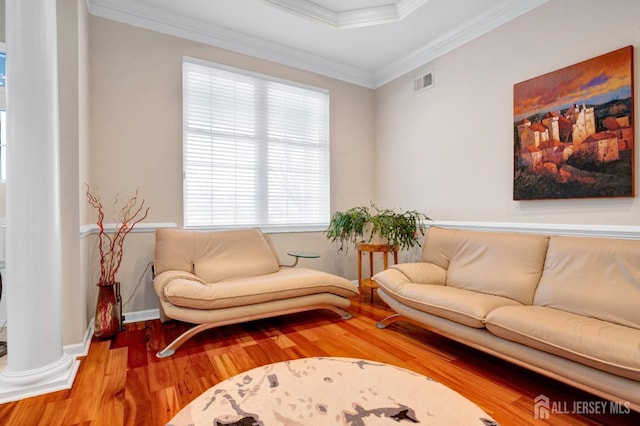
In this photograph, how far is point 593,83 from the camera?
229cm

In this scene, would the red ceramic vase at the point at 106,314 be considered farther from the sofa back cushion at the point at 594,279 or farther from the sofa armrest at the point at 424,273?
the sofa back cushion at the point at 594,279

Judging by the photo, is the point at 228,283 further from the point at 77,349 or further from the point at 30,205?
the point at 30,205

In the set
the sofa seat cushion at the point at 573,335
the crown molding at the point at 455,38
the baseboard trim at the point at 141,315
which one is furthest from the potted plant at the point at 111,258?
the crown molding at the point at 455,38

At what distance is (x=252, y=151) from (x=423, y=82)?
2084mm

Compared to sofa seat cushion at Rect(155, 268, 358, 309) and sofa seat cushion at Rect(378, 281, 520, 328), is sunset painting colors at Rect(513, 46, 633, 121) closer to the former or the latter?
sofa seat cushion at Rect(378, 281, 520, 328)

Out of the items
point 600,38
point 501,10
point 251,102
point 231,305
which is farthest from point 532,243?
point 251,102

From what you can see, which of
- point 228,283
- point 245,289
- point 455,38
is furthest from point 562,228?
point 228,283

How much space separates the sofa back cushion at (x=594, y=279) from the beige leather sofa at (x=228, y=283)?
60.1 inches

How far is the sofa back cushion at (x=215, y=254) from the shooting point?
9.18 ft

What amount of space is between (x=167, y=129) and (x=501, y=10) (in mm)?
3221

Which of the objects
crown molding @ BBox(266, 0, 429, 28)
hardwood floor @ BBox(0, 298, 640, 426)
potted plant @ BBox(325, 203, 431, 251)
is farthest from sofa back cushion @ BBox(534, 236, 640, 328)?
crown molding @ BBox(266, 0, 429, 28)

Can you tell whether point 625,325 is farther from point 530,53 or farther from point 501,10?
point 501,10

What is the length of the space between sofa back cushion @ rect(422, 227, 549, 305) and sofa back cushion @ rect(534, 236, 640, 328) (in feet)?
0.26

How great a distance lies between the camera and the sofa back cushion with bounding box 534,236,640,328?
1823 mm
